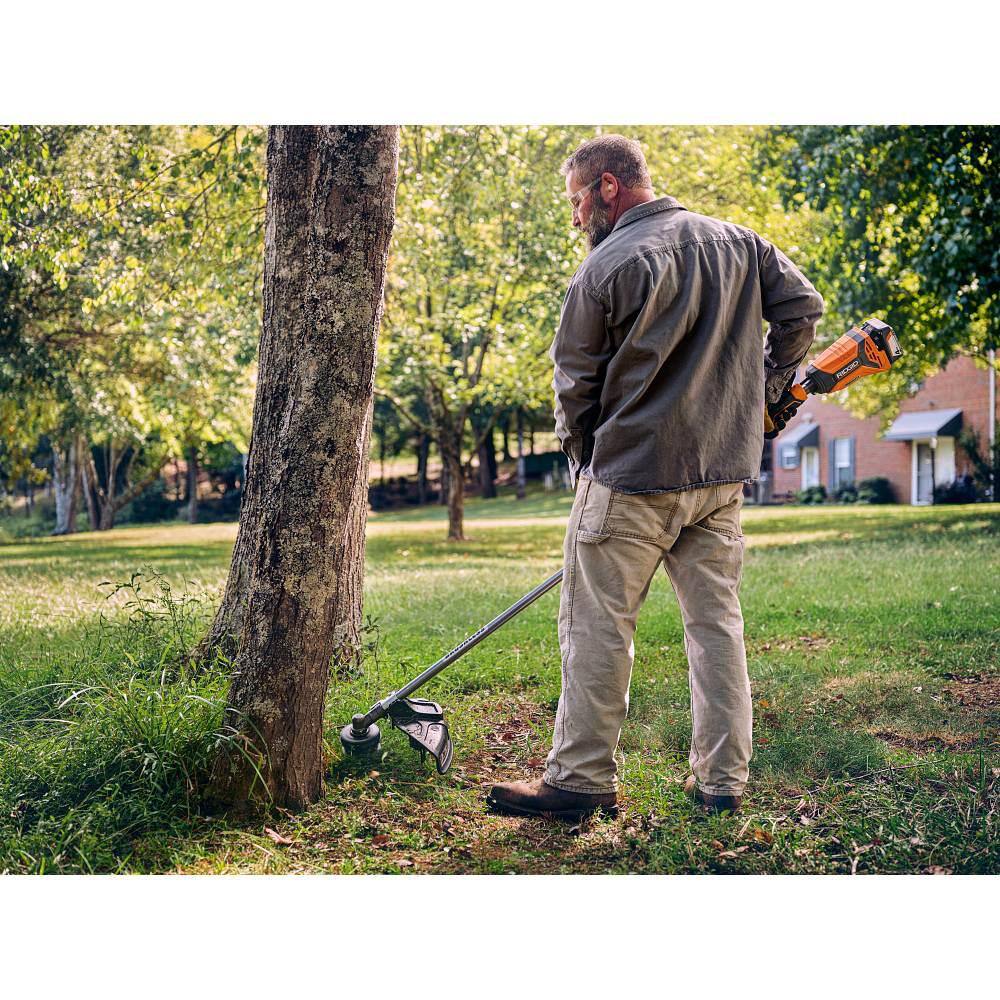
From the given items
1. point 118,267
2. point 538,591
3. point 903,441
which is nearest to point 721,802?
point 538,591

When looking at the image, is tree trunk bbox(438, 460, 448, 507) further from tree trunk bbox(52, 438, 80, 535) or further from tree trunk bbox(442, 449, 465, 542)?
tree trunk bbox(52, 438, 80, 535)

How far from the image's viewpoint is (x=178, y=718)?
2.23 m

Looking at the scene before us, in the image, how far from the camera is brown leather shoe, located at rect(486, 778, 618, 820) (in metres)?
2.19

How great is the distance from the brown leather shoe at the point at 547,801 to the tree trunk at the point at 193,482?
6728 mm

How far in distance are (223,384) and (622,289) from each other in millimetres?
6321

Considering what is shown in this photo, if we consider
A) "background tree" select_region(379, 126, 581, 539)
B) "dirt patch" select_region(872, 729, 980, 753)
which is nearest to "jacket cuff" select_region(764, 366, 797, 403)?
"dirt patch" select_region(872, 729, 980, 753)

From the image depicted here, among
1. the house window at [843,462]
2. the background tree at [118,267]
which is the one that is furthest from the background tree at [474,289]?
the house window at [843,462]

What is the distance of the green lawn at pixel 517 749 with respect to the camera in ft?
7.00

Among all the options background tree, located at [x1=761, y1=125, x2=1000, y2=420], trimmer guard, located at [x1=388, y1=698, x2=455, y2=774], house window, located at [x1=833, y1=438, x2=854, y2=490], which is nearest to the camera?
trimmer guard, located at [x1=388, y1=698, x2=455, y2=774]

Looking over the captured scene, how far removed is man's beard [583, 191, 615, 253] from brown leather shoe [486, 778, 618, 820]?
121 cm

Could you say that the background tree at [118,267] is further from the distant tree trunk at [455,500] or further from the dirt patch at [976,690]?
the dirt patch at [976,690]
